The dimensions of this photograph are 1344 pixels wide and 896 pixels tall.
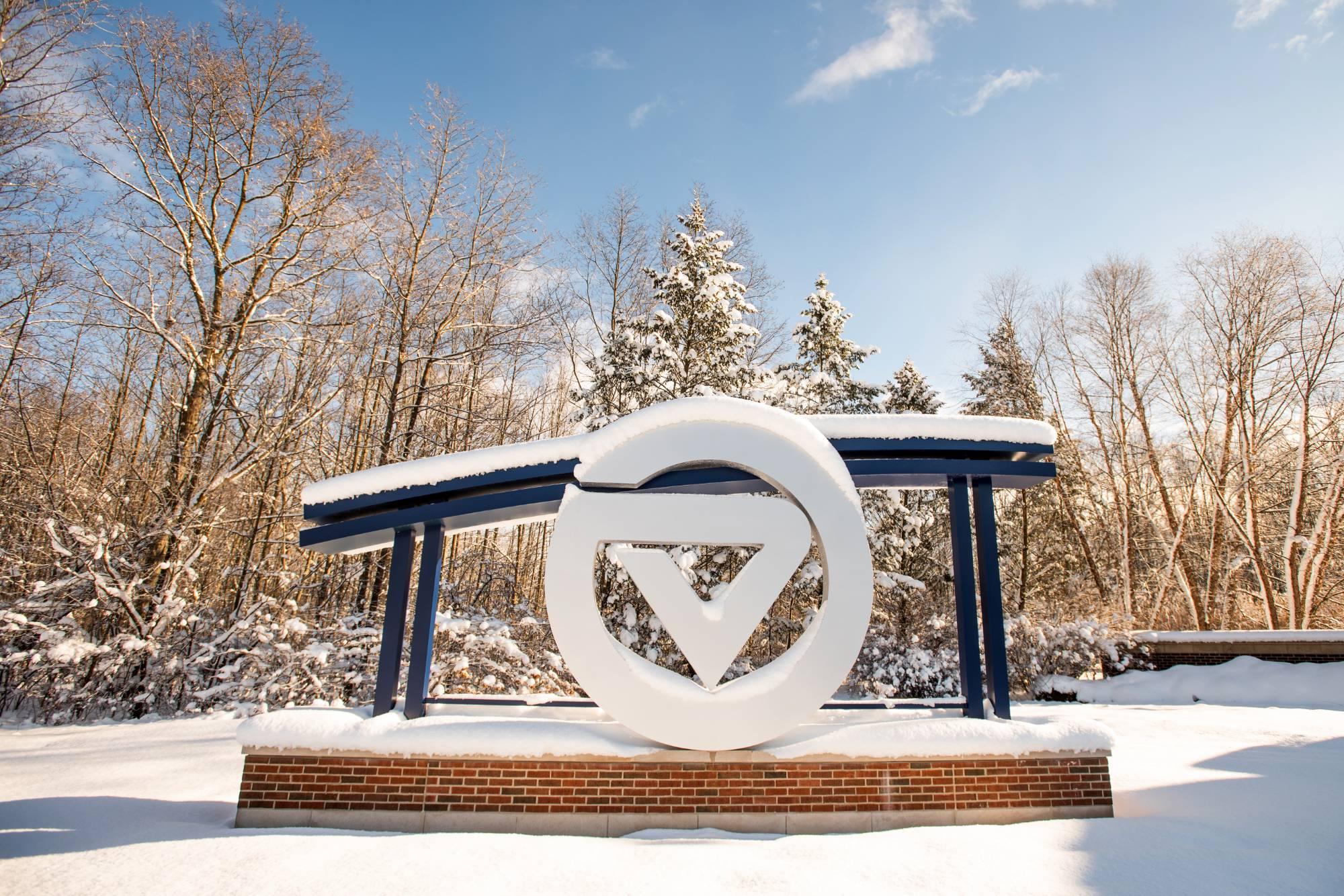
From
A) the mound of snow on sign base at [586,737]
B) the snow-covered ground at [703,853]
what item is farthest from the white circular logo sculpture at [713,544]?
the snow-covered ground at [703,853]

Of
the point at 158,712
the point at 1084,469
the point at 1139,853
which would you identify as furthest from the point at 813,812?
the point at 1084,469

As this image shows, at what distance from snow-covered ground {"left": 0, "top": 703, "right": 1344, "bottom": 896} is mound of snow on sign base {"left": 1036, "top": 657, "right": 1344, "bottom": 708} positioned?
21.0 ft

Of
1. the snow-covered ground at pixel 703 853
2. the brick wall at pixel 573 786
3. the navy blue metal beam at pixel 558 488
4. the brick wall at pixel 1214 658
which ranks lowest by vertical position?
the snow-covered ground at pixel 703 853

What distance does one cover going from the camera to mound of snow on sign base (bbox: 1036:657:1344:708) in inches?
439

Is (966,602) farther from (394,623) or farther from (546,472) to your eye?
(394,623)

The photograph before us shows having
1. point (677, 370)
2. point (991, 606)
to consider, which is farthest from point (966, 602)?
point (677, 370)

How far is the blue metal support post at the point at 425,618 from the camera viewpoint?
19.2 feet

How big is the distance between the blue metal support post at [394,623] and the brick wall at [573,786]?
2.44ft

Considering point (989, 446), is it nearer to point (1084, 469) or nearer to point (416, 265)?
point (416, 265)

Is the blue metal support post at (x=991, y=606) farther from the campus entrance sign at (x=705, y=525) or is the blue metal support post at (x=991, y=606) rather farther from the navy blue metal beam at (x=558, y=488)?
the navy blue metal beam at (x=558, y=488)

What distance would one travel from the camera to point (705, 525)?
208 inches

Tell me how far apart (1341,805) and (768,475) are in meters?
5.00

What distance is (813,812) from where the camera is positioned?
16.7 feet

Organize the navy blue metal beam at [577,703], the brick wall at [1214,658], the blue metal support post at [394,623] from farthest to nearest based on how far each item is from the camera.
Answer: the brick wall at [1214,658], the navy blue metal beam at [577,703], the blue metal support post at [394,623]
